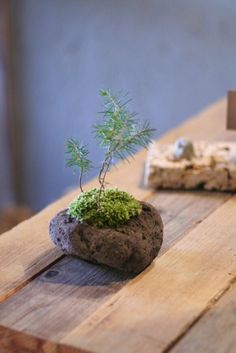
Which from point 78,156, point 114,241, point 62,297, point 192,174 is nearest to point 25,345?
point 62,297

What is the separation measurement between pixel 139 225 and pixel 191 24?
6.45ft

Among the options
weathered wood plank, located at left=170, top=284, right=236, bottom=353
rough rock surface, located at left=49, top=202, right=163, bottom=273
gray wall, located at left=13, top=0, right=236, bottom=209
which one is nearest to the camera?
weathered wood plank, located at left=170, top=284, right=236, bottom=353

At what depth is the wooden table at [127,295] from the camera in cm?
104

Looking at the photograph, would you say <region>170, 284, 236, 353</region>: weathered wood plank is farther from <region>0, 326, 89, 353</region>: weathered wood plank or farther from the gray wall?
the gray wall

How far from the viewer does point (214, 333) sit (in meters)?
1.05

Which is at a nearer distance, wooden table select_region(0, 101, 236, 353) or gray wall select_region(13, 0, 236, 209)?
wooden table select_region(0, 101, 236, 353)

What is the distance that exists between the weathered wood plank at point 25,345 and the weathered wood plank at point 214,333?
149 millimetres

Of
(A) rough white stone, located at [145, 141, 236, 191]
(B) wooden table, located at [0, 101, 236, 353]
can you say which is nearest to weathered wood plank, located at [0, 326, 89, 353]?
(B) wooden table, located at [0, 101, 236, 353]

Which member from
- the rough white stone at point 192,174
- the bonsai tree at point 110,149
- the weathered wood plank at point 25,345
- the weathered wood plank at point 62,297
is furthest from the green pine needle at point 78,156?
the rough white stone at point 192,174

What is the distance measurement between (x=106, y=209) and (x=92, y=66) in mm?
2084

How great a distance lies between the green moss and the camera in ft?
4.04

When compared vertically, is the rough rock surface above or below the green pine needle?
below

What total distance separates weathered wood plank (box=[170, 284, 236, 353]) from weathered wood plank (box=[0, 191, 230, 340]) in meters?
0.16

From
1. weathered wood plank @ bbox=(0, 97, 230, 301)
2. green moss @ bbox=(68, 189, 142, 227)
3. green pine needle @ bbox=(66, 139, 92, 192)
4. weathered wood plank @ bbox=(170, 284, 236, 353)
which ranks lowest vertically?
weathered wood plank @ bbox=(170, 284, 236, 353)
